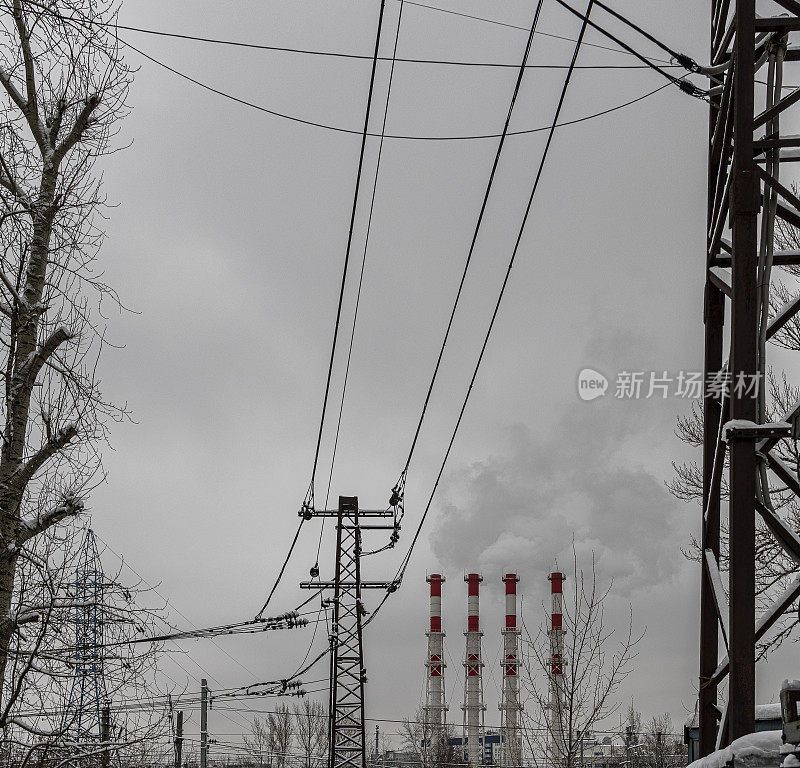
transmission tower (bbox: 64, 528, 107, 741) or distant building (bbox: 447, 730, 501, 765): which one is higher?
transmission tower (bbox: 64, 528, 107, 741)

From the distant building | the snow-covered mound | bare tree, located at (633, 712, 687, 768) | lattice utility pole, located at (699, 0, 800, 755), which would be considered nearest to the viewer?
the snow-covered mound

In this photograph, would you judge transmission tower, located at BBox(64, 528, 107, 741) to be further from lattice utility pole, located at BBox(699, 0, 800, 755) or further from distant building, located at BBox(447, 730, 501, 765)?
distant building, located at BBox(447, 730, 501, 765)

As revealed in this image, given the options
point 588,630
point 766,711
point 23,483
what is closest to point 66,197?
point 23,483

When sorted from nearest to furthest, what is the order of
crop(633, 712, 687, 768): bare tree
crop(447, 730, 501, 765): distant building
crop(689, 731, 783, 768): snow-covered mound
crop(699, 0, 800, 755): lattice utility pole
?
crop(689, 731, 783, 768): snow-covered mound, crop(699, 0, 800, 755): lattice utility pole, crop(633, 712, 687, 768): bare tree, crop(447, 730, 501, 765): distant building

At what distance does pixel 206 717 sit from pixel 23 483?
28711mm

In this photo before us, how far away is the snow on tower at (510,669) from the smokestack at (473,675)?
62.1 inches

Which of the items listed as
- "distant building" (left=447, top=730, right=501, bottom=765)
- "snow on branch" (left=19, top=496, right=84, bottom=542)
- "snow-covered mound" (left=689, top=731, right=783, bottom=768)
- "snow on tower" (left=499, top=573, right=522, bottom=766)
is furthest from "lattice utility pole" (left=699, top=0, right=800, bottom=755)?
"distant building" (left=447, top=730, right=501, bottom=765)

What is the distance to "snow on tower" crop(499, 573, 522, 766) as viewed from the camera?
62.8 meters

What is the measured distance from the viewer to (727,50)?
778 centimetres

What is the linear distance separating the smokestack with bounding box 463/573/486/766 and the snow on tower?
1578 mm

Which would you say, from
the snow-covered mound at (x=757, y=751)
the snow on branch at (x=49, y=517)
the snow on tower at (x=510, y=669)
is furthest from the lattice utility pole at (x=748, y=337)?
the snow on tower at (x=510, y=669)

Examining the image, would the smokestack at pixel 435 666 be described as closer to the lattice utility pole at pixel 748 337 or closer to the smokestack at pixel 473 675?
the smokestack at pixel 473 675

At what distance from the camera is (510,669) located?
211 ft

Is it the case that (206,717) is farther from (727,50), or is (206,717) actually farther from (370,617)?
(727,50)
